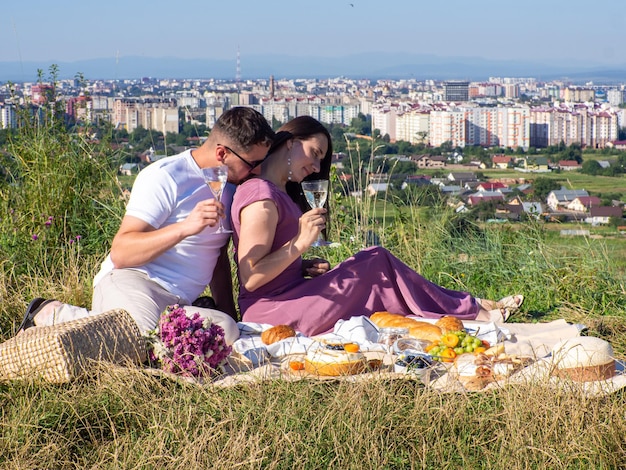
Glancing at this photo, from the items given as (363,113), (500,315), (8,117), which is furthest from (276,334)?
(363,113)

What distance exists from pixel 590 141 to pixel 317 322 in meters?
41.8

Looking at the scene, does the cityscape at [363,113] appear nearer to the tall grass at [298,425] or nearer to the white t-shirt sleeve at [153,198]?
the white t-shirt sleeve at [153,198]

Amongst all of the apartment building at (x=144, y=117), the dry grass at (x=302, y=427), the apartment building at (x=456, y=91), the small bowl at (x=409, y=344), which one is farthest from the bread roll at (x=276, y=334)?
the apartment building at (x=456, y=91)

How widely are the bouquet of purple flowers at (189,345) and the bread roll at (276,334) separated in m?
0.42

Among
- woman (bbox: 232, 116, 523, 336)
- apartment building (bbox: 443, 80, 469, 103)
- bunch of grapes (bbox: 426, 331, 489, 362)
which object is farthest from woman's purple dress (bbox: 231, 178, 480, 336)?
apartment building (bbox: 443, 80, 469, 103)

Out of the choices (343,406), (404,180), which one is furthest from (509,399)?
(404,180)

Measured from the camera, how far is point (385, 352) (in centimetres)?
341

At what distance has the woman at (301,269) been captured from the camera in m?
3.73

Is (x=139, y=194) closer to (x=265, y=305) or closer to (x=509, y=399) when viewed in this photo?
(x=265, y=305)

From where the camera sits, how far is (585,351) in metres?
2.93

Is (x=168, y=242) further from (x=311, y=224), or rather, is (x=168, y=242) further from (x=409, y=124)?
(x=409, y=124)

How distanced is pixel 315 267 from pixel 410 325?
27.7 inches

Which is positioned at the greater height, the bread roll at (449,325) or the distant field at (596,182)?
the bread roll at (449,325)

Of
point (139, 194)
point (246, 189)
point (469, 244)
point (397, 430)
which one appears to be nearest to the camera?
point (397, 430)
